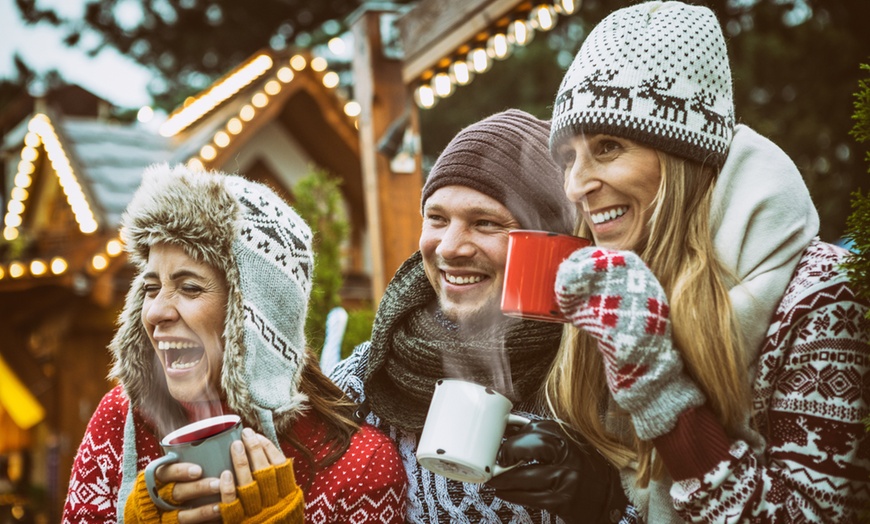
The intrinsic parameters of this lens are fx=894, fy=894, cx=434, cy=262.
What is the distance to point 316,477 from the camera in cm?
234

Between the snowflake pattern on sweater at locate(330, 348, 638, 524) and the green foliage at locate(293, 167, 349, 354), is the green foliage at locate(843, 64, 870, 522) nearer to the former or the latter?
the snowflake pattern on sweater at locate(330, 348, 638, 524)

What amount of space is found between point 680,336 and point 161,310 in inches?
50.7

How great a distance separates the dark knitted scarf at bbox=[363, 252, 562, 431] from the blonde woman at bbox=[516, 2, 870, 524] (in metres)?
0.28

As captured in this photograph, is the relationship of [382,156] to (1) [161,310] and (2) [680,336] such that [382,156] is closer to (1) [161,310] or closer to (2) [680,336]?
(1) [161,310]

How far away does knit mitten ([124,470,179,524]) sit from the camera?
203cm

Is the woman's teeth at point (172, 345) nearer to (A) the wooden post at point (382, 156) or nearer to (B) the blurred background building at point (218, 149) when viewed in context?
(A) the wooden post at point (382, 156)

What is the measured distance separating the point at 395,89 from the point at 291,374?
4.28 m

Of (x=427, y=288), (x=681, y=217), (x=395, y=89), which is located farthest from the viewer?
(x=395, y=89)

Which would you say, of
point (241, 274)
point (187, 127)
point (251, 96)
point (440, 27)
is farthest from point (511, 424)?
point (187, 127)

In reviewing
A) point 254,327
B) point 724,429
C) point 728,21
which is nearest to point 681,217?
point 724,429

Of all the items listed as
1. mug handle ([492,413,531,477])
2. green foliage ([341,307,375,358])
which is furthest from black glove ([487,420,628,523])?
green foliage ([341,307,375,358])

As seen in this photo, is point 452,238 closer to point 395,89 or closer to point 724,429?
point 724,429

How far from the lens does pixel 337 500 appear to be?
2.30 metres

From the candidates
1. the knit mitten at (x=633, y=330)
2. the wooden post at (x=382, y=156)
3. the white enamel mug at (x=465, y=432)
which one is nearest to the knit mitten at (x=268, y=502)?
the white enamel mug at (x=465, y=432)
